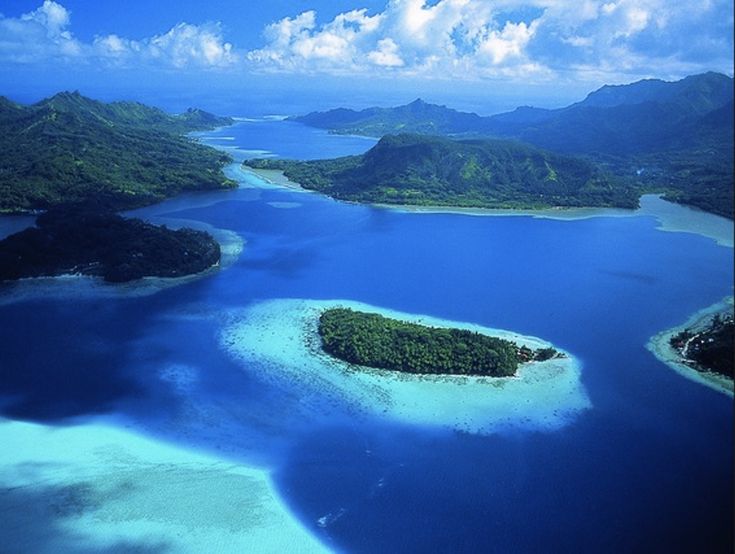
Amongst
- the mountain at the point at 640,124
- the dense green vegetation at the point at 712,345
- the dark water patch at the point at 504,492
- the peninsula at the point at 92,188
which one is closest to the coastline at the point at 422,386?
the dark water patch at the point at 504,492

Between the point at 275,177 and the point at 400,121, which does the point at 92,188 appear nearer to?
the point at 275,177

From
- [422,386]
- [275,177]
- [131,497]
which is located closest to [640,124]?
[275,177]

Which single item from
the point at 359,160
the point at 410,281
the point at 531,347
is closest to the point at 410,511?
the point at 531,347

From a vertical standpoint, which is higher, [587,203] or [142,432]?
[587,203]

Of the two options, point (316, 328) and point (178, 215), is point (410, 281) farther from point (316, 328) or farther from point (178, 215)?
point (178, 215)

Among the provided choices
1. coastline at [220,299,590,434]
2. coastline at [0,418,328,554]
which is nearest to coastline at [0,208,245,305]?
coastline at [220,299,590,434]
